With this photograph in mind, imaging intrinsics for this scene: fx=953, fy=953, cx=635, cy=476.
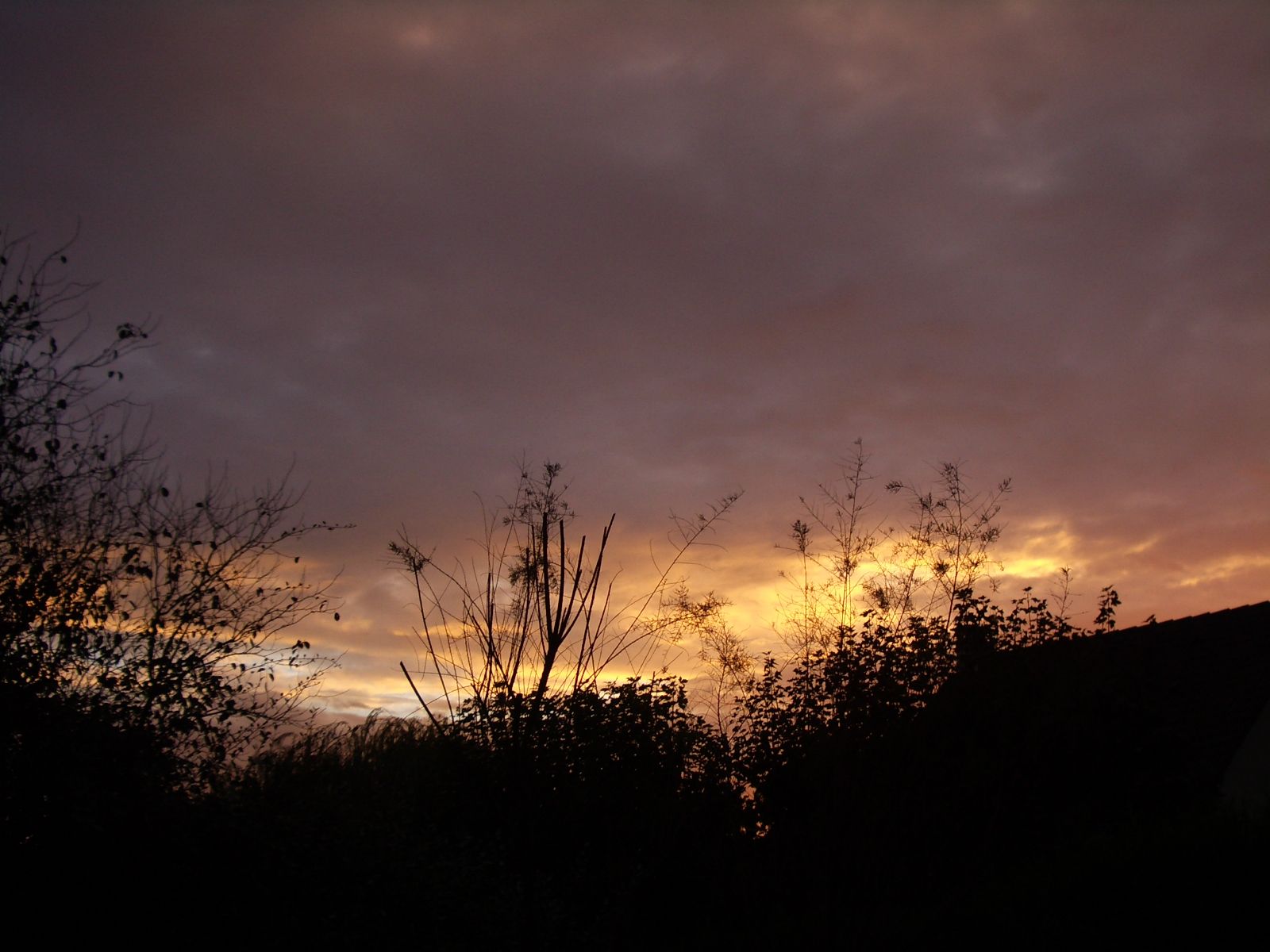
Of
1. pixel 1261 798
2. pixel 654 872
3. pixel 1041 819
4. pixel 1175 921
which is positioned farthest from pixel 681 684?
pixel 1261 798

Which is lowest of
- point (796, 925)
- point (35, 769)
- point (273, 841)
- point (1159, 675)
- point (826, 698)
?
point (796, 925)

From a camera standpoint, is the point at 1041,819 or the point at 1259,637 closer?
the point at 1041,819

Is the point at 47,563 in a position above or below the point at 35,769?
above

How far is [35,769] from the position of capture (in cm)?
756

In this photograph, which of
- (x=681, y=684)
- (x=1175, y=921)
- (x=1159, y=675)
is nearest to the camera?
(x=1175, y=921)

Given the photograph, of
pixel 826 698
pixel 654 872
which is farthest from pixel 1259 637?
pixel 654 872

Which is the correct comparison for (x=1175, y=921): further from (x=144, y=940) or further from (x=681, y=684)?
(x=144, y=940)

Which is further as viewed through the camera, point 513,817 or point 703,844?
point 513,817

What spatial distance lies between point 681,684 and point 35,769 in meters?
9.81

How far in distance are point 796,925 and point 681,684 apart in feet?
20.5

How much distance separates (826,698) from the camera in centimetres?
1263

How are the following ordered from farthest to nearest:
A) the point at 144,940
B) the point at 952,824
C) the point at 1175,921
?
the point at 952,824
the point at 1175,921
the point at 144,940

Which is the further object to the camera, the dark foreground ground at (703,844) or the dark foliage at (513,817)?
the dark foliage at (513,817)

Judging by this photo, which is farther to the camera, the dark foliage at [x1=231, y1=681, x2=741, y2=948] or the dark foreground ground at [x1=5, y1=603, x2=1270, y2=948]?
the dark foliage at [x1=231, y1=681, x2=741, y2=948]
